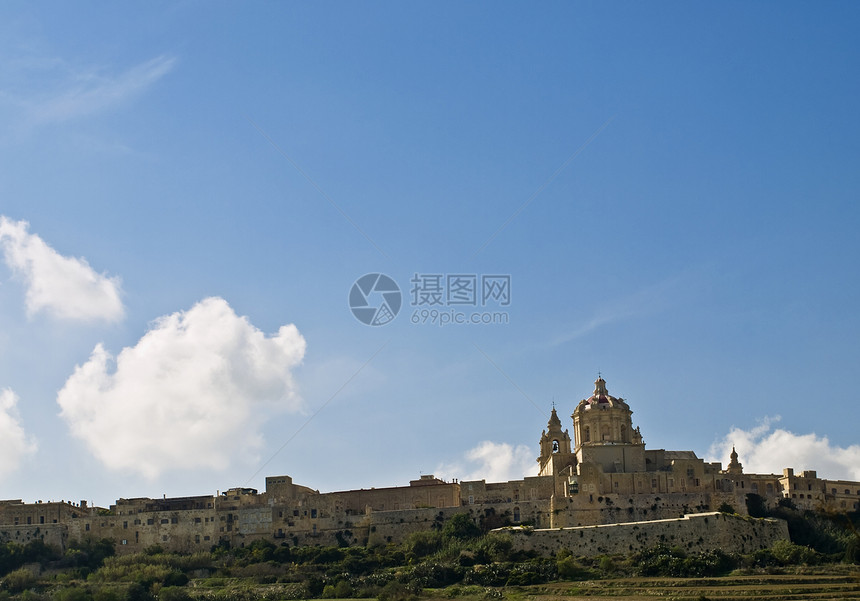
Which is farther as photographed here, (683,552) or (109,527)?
(109,527)

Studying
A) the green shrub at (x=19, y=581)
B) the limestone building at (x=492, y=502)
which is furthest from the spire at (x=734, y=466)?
the green shrub at (x=19, y=581)

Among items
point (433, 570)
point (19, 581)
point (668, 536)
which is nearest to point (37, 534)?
point (19, 581)

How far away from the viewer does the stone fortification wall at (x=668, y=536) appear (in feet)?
229


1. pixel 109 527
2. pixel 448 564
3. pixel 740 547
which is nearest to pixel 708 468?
pixel 740 547

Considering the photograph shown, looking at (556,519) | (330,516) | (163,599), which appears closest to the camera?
(163,599)

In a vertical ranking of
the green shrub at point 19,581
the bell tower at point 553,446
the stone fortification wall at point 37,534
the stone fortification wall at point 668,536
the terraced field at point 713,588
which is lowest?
the terraced field at point 713,588

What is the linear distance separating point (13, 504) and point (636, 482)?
153ft

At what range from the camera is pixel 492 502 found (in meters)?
81.2

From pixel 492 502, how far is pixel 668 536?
14836 millimetres

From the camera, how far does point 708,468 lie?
80.4m

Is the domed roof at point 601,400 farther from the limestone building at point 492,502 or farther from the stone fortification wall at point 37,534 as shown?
the stone fortification wall at point 37,534

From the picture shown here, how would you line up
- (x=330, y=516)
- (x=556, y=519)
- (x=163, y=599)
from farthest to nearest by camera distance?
(x=330, y=516) < (x=556, y=519) < (x=163, y=599)

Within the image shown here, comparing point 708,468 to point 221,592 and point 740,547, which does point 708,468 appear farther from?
point 221,592

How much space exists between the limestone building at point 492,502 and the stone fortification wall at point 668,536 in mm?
3481
